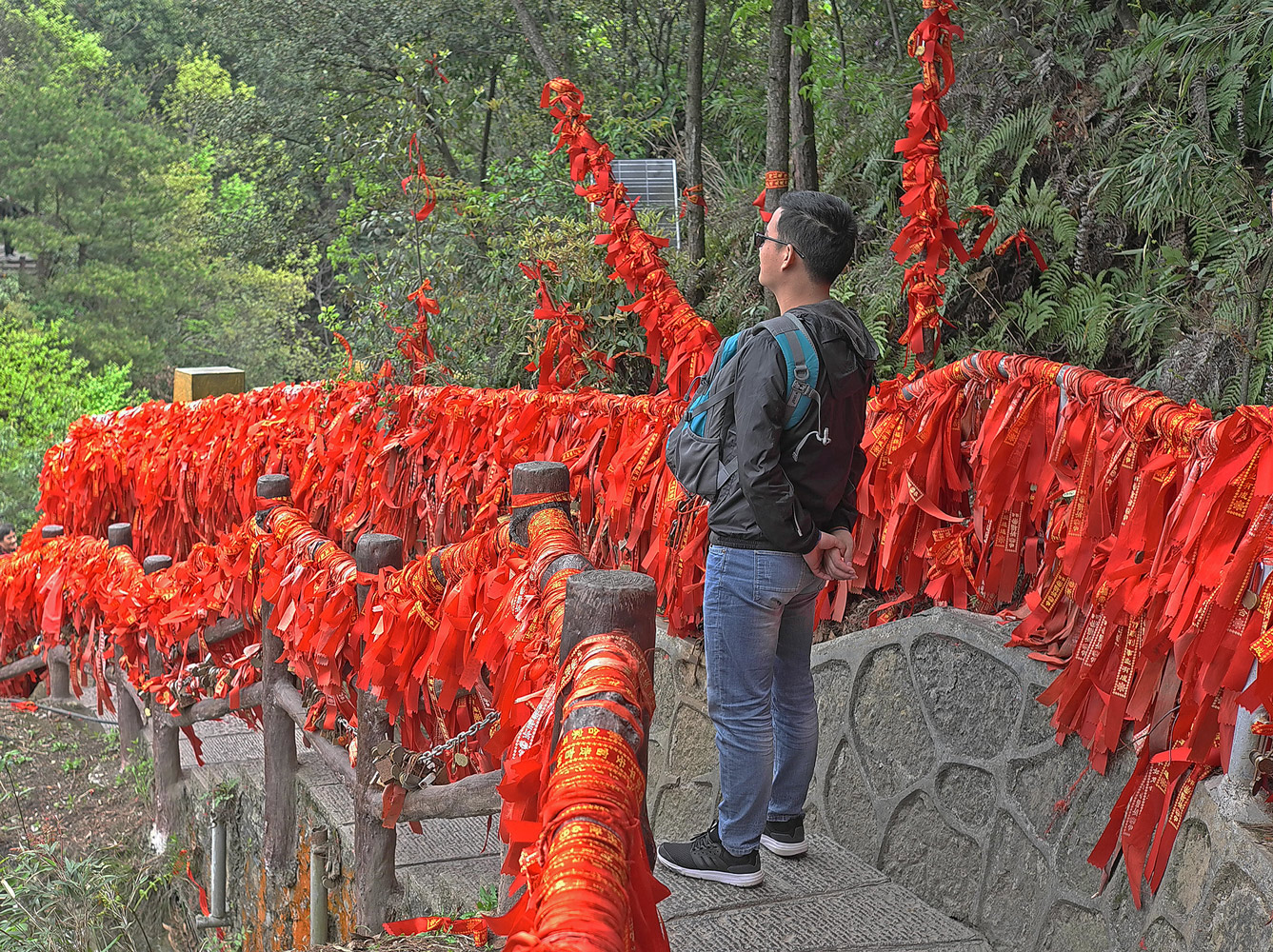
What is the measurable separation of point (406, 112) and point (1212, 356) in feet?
15.4

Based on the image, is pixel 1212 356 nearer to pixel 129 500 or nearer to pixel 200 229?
pixel 129 500

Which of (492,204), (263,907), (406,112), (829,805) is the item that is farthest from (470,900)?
(492,204)

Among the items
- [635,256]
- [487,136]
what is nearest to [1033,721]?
[635,256]

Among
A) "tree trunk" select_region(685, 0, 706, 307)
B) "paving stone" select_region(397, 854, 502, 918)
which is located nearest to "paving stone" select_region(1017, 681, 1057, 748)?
"paving stone" select_region(397, 854, 502, 918)

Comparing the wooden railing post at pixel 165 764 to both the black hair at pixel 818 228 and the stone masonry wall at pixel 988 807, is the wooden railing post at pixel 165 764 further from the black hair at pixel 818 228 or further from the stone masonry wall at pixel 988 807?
the black hair at pixel 818 228

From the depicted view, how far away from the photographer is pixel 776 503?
2264mm

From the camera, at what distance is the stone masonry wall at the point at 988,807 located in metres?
2.11

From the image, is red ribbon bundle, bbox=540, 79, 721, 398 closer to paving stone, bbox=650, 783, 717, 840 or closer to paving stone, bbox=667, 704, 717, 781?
paving stone, bbox=667, 704, 717, 781

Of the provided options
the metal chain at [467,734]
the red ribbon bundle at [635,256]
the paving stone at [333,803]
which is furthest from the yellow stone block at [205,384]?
the metal chain at [467,734]

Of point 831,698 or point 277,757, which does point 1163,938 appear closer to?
point 831,698

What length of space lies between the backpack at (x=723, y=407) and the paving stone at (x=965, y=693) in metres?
0.94

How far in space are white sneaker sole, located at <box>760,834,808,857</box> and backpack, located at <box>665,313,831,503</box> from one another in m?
1.03

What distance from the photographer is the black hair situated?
2.36 meters

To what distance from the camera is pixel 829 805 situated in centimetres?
337
